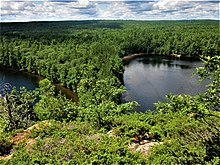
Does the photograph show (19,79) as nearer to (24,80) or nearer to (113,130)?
(24,80)

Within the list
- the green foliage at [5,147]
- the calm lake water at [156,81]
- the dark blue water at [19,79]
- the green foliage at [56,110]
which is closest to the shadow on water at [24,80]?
the dark blue water at [19,79]

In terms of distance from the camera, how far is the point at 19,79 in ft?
206

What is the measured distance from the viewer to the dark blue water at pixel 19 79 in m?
57.2

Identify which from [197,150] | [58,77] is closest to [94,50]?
[58,77]

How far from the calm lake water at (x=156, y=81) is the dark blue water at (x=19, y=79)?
70.4ft

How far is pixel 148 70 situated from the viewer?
7150 centimetres

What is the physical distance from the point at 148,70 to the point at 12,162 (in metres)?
63.2

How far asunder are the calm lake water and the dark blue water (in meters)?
21.5

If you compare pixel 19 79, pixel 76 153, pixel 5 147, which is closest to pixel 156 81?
pixel 19 79

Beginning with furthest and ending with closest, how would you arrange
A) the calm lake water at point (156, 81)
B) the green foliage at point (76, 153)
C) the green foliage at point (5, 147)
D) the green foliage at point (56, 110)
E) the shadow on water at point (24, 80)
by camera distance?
the shadow on water at point (24, 80) → the calm lake water at point (156, 81) → the green foliage at point (56, 110) → the green foliage at point (5, 147) → the green foliage at point (76, 153)

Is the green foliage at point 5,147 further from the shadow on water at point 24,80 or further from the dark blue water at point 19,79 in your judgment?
the dark blue water at point 19,79

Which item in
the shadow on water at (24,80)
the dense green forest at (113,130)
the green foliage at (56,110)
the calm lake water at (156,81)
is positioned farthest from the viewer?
the shadow on water at (24,80)

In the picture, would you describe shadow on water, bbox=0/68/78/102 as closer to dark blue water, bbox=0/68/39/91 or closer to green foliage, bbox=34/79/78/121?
dark blue water, bbox=0/68/39/91

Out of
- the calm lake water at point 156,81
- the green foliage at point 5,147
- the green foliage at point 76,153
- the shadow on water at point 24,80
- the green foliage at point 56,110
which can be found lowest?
the calm lake water at point 156,81
